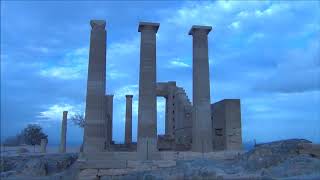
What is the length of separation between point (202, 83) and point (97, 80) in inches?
315

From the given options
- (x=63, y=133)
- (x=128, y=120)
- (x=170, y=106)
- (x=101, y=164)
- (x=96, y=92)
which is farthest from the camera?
(x=128, y=120)

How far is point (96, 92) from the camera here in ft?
103

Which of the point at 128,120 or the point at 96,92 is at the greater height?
the point at 96,92

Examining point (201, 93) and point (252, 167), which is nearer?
point (252, 167)

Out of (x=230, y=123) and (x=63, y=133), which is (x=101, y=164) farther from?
(x=63, y=133)

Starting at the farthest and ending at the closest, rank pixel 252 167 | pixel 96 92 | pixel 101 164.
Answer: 1. pixel 96 92
2. pixel 101 164
3. pixel 252 167

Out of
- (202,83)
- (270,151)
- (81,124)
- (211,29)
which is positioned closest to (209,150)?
(202,83)

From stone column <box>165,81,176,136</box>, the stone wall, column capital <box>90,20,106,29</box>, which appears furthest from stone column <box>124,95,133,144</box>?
column capital <box>90,20,106,29</box>

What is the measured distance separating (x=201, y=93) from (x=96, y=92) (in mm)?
7967

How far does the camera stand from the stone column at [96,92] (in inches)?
1211

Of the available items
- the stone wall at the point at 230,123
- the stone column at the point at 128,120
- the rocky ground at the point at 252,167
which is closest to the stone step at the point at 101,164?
the rocky ground at the point at 252,167

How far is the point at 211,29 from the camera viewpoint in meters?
33.3

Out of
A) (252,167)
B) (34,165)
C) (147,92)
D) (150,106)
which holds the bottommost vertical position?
(34,165)

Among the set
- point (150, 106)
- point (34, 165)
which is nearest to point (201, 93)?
point (150, 106)
